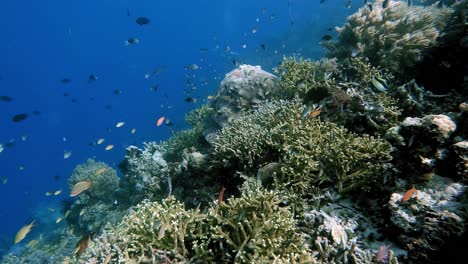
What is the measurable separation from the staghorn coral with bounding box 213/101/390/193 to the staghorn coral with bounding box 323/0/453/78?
12.4ft

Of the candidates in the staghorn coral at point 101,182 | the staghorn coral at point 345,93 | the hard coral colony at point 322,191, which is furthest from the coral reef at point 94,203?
the staghorn coral at point 345,93

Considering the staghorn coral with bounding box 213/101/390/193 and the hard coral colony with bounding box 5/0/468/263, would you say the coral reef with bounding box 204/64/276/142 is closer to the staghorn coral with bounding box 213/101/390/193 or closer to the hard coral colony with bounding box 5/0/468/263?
the hard coral colony with bounding box 5/0/468/263

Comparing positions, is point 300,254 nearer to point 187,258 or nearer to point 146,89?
point 187,258

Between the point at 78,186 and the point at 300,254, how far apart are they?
19.1 ft

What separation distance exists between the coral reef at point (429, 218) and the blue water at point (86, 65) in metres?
69.3

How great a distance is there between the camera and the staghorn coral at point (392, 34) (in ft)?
23.9

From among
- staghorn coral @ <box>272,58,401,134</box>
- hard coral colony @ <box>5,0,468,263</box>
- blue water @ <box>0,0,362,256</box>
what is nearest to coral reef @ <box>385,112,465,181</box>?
hard coral colony @ <box>5,0,468,263</box>

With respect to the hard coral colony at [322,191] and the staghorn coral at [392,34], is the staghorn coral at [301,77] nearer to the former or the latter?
the hard coral colony at [322,191]

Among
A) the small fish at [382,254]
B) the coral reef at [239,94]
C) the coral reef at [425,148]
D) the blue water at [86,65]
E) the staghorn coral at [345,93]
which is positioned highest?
the blue water at [86,65]

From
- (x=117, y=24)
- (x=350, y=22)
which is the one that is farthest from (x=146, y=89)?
(x=350, y=22)

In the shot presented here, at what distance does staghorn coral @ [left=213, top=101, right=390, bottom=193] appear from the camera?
4023 millimetres

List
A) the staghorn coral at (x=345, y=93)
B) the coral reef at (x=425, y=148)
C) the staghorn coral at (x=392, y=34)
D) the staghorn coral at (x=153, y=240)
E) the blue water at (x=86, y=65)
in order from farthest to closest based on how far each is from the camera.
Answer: the blue water at (x=86, y=65) < the staghorn coral at (x=392, y=34) < the staghorn coral at (x=345, y=93) < the coral reef at (x=425, y=148) < the staghorn coral at (x=153, y=240)

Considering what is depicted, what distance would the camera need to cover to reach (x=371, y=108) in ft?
16.5

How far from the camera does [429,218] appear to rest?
3055mm
